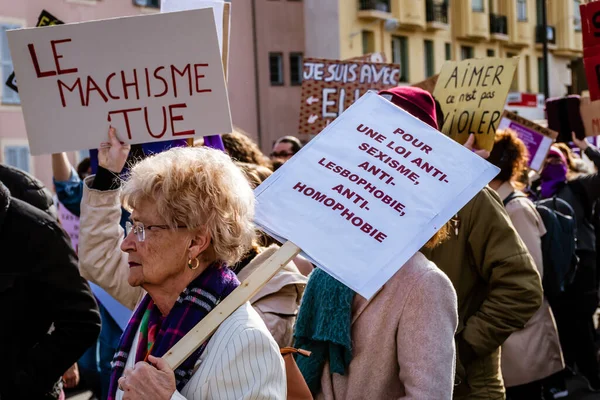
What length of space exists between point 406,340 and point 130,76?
1478 mm

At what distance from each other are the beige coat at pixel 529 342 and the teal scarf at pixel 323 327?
7.42 feet

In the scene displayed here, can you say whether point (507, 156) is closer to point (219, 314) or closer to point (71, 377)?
point (71, 377)

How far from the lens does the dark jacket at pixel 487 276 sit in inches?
167

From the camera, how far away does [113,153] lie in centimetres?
381

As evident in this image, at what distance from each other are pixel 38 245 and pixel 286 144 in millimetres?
5621

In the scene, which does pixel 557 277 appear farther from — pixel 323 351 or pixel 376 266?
pixel 376 266

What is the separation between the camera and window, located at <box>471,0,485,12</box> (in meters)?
42.8

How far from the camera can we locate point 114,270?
12.9ft

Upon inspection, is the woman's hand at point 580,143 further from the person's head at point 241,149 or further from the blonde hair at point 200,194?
the blonde hair at point 200,194

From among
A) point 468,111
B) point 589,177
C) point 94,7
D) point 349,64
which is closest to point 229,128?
point 468,111

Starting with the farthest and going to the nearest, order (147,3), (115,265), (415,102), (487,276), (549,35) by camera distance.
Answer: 1. (549,35)
2. (147,3)
3. (487,276)
4. (115,265)
5. (415,102)

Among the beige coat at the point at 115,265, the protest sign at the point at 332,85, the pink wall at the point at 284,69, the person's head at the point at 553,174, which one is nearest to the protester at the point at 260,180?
the beige coat at the point at 115,265

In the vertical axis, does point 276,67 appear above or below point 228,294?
above

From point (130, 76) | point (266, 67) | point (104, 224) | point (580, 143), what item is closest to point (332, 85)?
point (580, 143)
